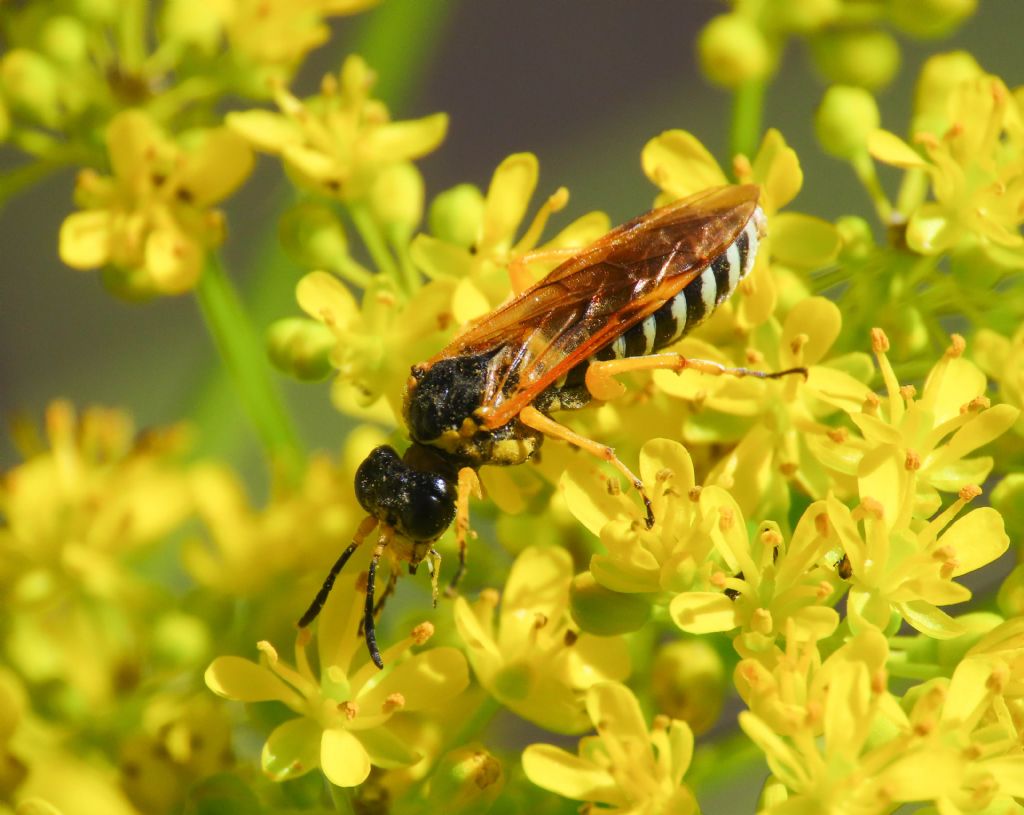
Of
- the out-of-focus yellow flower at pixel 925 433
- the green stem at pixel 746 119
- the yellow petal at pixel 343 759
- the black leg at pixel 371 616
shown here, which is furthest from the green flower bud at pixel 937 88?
the yellow petal at pixel 343 759

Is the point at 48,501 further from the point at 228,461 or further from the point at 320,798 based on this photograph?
the point at 320,798

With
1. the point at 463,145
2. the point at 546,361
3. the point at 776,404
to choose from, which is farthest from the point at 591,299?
the point at 463,145

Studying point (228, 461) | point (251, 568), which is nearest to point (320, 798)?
point (251, 568)

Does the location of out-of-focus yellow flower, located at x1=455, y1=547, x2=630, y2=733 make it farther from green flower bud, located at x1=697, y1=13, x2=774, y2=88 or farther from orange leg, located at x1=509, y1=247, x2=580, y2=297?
green flower bud, located at x1=697, y1=13, x2=774, y2=88

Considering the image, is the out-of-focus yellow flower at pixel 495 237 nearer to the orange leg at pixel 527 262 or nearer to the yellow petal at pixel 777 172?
the orange leg at pixel 527 262

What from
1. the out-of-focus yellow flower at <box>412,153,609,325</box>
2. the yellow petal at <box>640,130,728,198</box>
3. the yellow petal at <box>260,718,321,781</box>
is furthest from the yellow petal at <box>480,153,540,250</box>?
the yellow petal at <box>260,718,321,781</box>

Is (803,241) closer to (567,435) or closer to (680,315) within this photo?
(680,315)
